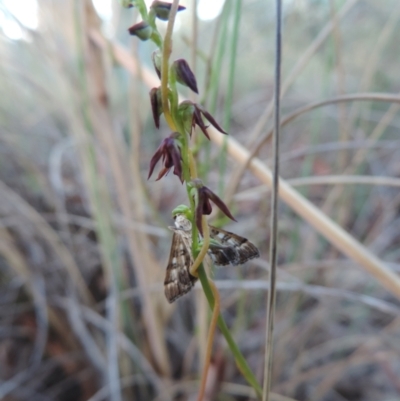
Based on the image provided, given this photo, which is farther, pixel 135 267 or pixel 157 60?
Answer: pixel 135 267

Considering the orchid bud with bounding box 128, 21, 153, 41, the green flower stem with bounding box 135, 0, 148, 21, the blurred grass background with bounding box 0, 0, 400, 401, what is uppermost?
the green flower stem with bounding box 135, 0, 148, 21

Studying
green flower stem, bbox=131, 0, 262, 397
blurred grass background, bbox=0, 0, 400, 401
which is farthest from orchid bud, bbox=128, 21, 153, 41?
blurred grass background, bbox=0, 0, 400, 401

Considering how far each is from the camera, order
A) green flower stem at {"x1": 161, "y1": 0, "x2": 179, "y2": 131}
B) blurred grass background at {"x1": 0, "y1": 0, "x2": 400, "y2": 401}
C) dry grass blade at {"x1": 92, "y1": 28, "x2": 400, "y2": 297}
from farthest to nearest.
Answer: blurred grass background at {"x1": 0, "y1": 0, "x2": 400, "y2": 401}
dry grass blade at {"x1": 92, "y1": 28, "x2": 400, "y2": 297}
green flower stem at {"x1": 161, "y1": 0, "x2": 179, "y2": 131}

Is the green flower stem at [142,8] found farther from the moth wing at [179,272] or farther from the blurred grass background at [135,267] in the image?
the blurred grass background at [135,267]

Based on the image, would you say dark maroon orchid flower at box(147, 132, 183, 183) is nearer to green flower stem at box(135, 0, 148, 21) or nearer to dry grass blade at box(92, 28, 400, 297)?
green flower stem at box(135, 0, 148, 21)

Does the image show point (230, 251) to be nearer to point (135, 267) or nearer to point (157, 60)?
point (157, 60)

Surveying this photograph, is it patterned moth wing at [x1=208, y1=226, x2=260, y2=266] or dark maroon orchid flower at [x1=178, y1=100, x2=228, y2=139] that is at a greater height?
dark maroon orchid flower at [x1=178, y1=100, x2=228, y2=139]

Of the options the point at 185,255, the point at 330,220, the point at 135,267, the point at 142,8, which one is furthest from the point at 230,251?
the point at 135,267

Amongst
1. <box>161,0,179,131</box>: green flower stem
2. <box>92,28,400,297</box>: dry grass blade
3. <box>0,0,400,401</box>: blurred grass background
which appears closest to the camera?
<box>161,0,179,131</box>: green flower stem

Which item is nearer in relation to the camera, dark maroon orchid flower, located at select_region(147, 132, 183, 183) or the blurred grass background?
dark maroon orchid flower, located at select_region(147, 132, 183, 183)
